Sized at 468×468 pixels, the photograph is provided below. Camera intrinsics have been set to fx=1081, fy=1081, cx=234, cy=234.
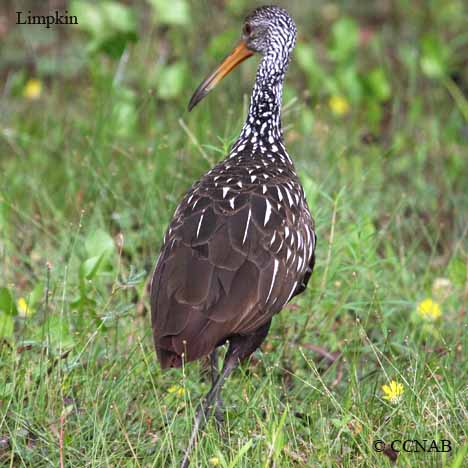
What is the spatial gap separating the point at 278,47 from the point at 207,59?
1961mm

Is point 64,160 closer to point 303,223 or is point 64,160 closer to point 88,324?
point 88,324

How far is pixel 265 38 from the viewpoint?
4.01m

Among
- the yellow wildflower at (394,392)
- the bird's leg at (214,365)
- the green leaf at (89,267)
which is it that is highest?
the green leaf at (89,267)

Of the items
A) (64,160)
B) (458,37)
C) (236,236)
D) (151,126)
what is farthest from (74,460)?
(458,37)

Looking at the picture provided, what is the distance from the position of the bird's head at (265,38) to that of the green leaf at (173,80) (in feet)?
4.46

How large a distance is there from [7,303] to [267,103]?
1171 mm

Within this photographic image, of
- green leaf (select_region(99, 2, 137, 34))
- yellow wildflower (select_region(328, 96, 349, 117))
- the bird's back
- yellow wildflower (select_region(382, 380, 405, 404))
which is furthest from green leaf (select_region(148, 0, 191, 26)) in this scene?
yellow wildflower (select_region(382, 380, 405, 404))

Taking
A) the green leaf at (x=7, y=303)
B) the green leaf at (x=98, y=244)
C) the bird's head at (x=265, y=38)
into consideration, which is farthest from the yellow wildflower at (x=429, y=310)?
the green leaf at (x=7, y=303)

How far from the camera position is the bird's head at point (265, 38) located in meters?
3.99

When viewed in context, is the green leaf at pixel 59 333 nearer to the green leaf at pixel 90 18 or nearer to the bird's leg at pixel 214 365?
the bird's leg at pixel 214 365

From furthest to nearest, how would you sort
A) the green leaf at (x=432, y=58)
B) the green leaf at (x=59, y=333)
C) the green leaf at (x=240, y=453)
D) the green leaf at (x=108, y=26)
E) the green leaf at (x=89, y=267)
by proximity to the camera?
the green leaf at (x=432, y=58)
the green leaf at (x=108, y=26)
the green leaf at (x=89, y=267)
the green leaf at (x=59, y=333)
the green leaf at (x=240, y=453)

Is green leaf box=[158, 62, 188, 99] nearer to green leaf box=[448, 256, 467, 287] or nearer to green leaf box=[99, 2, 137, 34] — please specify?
green leaf box=[99, 2, 137, 34]

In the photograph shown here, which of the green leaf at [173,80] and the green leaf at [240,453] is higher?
the green leaf at [173,80]

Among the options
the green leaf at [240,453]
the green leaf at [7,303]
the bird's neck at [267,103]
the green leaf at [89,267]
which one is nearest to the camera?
the green leaf at [240,453]
